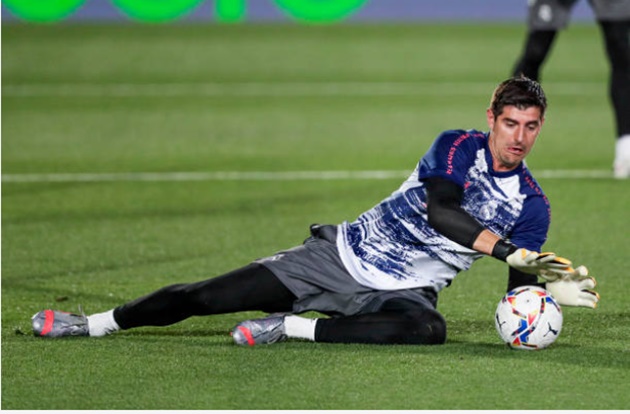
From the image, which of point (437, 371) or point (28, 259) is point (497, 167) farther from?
point (28, 259)

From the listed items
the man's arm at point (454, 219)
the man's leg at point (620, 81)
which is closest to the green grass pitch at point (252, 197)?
the man's leg at point (620, 81)

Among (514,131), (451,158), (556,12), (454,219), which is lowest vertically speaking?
(454,219)

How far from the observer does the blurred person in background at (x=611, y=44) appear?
12148 mm

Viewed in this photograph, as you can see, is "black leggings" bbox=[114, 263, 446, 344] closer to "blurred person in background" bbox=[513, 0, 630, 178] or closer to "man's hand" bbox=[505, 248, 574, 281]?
"man's hand" bbox=[505, 248, 574, 281]

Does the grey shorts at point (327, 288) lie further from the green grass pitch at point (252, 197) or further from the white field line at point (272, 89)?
the white field line at point (272, 89)

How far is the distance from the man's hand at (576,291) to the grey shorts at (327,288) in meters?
0.64

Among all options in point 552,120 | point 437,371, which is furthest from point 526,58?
point 437,371

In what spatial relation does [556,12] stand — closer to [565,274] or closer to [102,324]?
[565,274]

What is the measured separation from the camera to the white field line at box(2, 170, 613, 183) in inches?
498

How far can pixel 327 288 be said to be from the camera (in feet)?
22.3

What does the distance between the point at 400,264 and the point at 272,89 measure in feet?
44.2

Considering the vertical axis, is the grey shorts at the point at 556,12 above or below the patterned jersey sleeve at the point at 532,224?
above

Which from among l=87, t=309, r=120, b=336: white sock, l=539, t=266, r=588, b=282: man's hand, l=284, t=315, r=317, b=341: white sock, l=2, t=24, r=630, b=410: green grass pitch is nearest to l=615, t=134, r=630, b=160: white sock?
l=2, t=24, r=630, b=410: green grass pitch

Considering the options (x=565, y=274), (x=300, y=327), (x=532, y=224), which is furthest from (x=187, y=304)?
(x=565, y=274)
